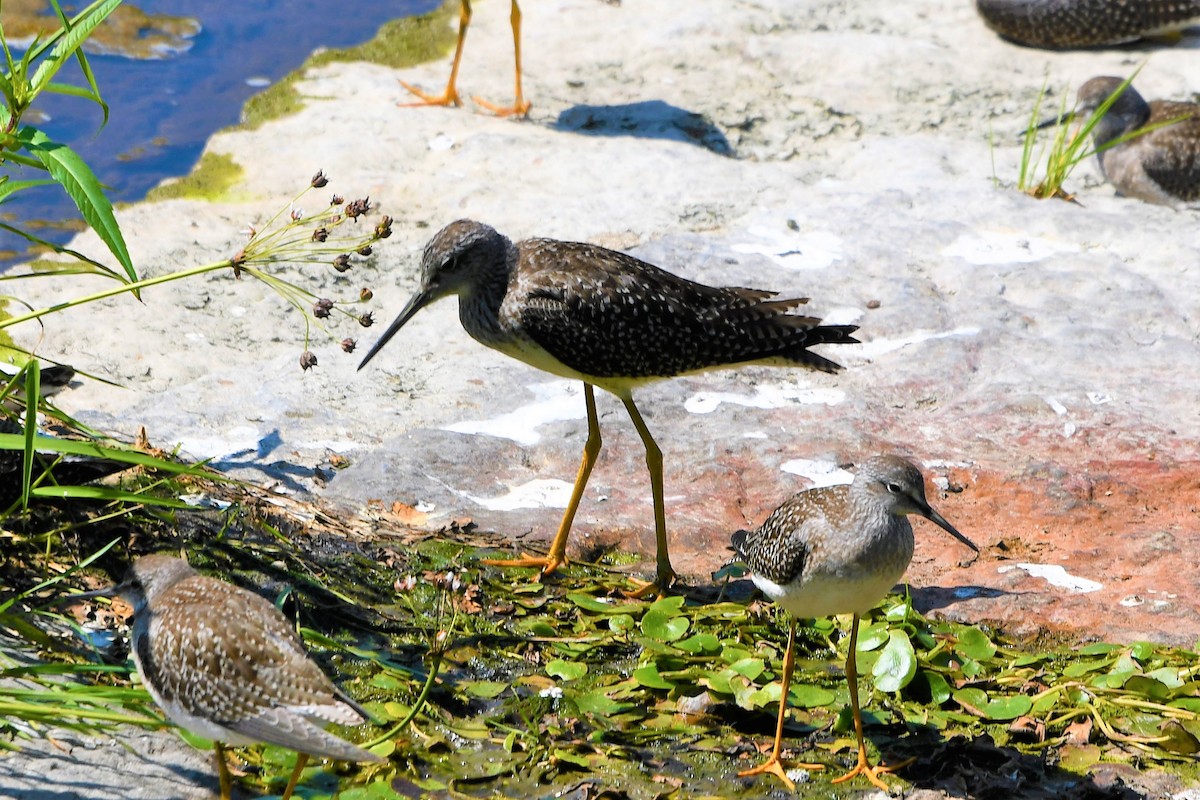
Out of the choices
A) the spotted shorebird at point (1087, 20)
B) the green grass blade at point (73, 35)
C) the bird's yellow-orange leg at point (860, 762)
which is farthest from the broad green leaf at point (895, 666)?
the spotted shorebird at point (1087, 20)

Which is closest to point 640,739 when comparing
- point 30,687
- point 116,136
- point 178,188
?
point 30,687

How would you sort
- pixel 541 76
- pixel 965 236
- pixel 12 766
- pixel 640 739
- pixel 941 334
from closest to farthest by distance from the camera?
pixel 12 766 < pixel 640 739 < pixel 941 334 < pixel 965 236 < pixel 541 76

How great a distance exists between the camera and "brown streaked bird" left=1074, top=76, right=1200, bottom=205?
9.49 meters

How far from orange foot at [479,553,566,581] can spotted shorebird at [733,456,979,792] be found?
3.93 ft

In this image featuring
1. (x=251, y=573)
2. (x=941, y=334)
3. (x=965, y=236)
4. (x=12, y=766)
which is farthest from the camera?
(x=965, y=236)

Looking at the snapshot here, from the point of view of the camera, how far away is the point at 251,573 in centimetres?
504

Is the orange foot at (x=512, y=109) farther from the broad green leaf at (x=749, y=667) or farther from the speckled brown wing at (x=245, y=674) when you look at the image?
the speckled brown wing at (x=245, y=674)

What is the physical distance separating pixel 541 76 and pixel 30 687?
8.02 metres

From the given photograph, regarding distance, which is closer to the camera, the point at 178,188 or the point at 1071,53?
the point at 178,188

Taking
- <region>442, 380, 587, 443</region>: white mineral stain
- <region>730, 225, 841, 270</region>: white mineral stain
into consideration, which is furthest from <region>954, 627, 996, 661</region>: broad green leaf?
<region>730, 225, 841, 270</region>: white mineral stain

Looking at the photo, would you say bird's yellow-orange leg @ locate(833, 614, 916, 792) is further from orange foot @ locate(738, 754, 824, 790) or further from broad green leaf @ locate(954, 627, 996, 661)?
broad green leaf @ locate(954, 627, 996, 661)

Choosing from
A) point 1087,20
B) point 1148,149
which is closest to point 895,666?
point 1148,149

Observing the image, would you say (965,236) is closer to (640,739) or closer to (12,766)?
(640,739)

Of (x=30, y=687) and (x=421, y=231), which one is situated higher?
(x=30, y=687)
